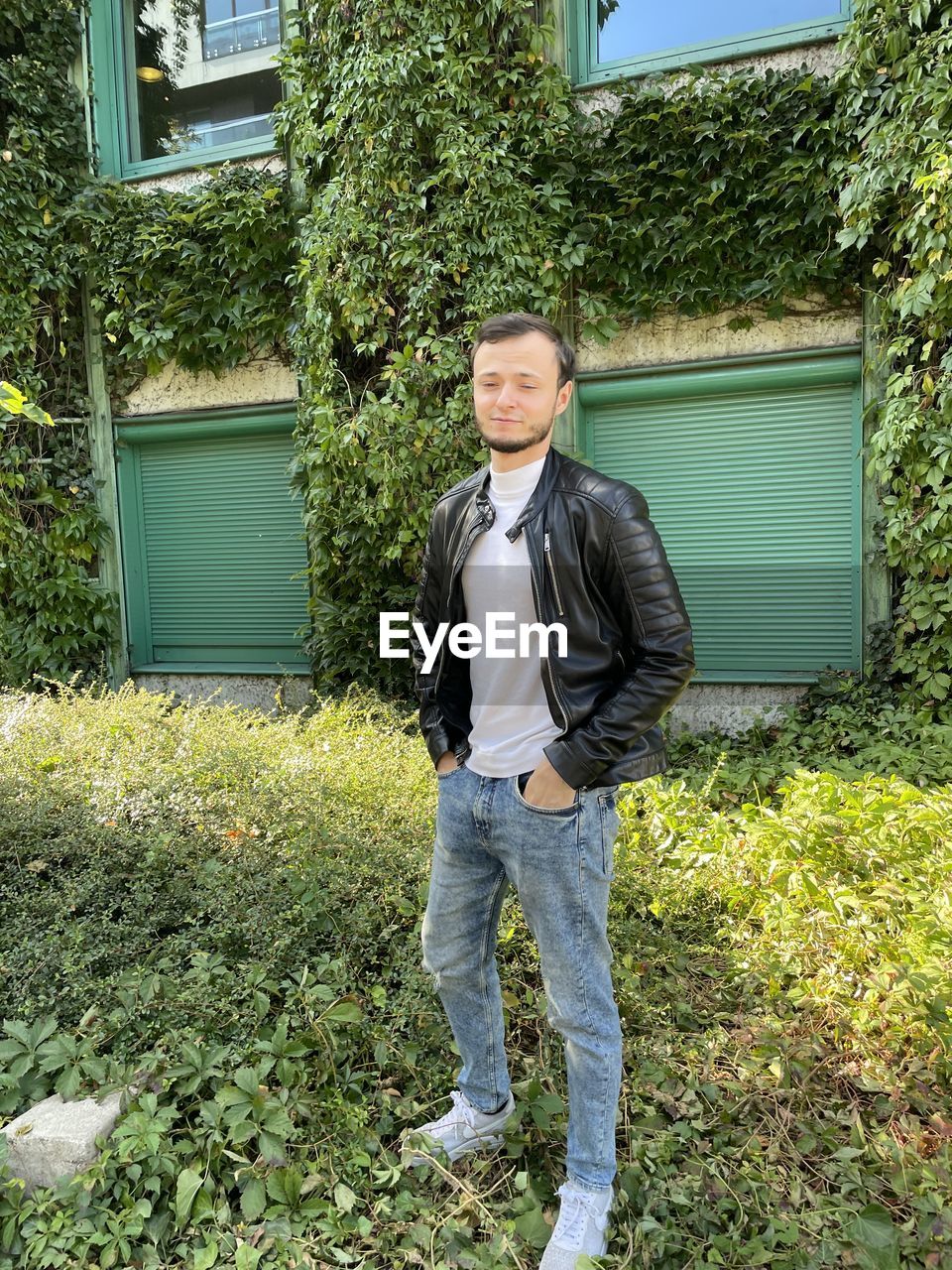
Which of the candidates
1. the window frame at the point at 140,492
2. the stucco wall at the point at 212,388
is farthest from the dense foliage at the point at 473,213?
the window frame at the point at 140,492

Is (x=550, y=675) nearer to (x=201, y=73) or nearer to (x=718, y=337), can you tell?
(x=718, y=337)

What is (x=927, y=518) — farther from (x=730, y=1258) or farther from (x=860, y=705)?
(x=730, y=1258)

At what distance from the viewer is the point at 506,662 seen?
2.12m

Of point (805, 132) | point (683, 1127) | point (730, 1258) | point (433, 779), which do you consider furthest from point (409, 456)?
point (730, 1258)

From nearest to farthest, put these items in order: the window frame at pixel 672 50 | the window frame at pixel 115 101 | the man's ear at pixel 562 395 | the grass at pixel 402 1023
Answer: the man's ear at pixel 562 395 → the grass at pixel 402 1023 → the window frame at pixel 672 50 → the window frame at pixel 115 101

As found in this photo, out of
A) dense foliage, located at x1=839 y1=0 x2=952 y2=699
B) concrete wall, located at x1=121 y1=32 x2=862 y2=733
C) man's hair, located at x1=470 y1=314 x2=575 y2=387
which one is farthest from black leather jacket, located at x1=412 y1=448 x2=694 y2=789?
concrete wall, located at x1=121 y1=32 x2=862 y2=733

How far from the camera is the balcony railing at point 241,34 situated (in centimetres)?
750

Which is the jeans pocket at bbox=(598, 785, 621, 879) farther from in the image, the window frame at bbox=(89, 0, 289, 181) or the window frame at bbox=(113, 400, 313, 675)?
the window frame at bbox=(89, 0, 289, 181)

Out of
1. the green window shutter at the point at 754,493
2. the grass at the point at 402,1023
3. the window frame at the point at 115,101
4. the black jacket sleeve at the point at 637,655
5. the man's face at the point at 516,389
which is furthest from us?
the window frame at the point at 115,101

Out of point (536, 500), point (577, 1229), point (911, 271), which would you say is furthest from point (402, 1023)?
point (911, 271)

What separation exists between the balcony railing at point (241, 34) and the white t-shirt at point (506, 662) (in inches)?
284

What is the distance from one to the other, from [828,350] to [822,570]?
1465 mm

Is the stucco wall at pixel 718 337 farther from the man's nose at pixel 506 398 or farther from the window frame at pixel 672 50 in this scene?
the man's nose at pixel 506 398

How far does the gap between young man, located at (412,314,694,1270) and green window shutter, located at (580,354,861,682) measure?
446 cm
